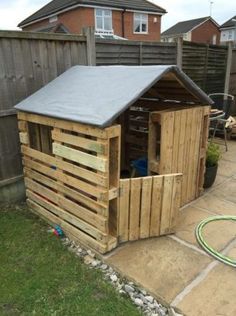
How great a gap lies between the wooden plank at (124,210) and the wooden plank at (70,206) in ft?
0.68

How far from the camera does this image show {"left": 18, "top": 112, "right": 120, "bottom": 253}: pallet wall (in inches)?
101

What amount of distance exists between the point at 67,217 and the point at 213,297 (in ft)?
5.41

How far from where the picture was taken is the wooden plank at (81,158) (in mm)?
2498

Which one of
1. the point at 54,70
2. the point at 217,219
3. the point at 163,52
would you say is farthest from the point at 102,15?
the point at 217,219

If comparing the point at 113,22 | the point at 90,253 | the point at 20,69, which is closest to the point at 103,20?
the point at 113,22

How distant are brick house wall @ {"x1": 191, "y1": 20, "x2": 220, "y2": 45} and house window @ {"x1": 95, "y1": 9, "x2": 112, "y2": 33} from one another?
1580cm

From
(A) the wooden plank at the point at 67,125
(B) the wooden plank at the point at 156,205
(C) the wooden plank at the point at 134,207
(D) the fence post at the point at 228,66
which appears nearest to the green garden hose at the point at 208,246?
(B) the wooden plank at the point at 156,205

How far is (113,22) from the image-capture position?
73.3 ft

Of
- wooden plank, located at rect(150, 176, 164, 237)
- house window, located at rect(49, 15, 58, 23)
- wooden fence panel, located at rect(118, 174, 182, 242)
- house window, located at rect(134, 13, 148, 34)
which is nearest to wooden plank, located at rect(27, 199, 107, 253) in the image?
wooden fence panel, located at rect(118, 174, 182, 242)

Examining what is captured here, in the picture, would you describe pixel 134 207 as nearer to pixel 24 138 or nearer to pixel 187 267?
pixel 187 267

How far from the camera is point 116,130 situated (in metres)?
2.49

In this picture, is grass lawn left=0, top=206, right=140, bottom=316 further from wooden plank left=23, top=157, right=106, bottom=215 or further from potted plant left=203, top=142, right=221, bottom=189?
potted plant left=203, top=142, right=221, bottom=189

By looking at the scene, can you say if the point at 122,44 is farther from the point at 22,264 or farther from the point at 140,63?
the point at 22,264

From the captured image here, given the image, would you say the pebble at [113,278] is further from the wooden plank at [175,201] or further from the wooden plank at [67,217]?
the wooden plank at [175,201]
